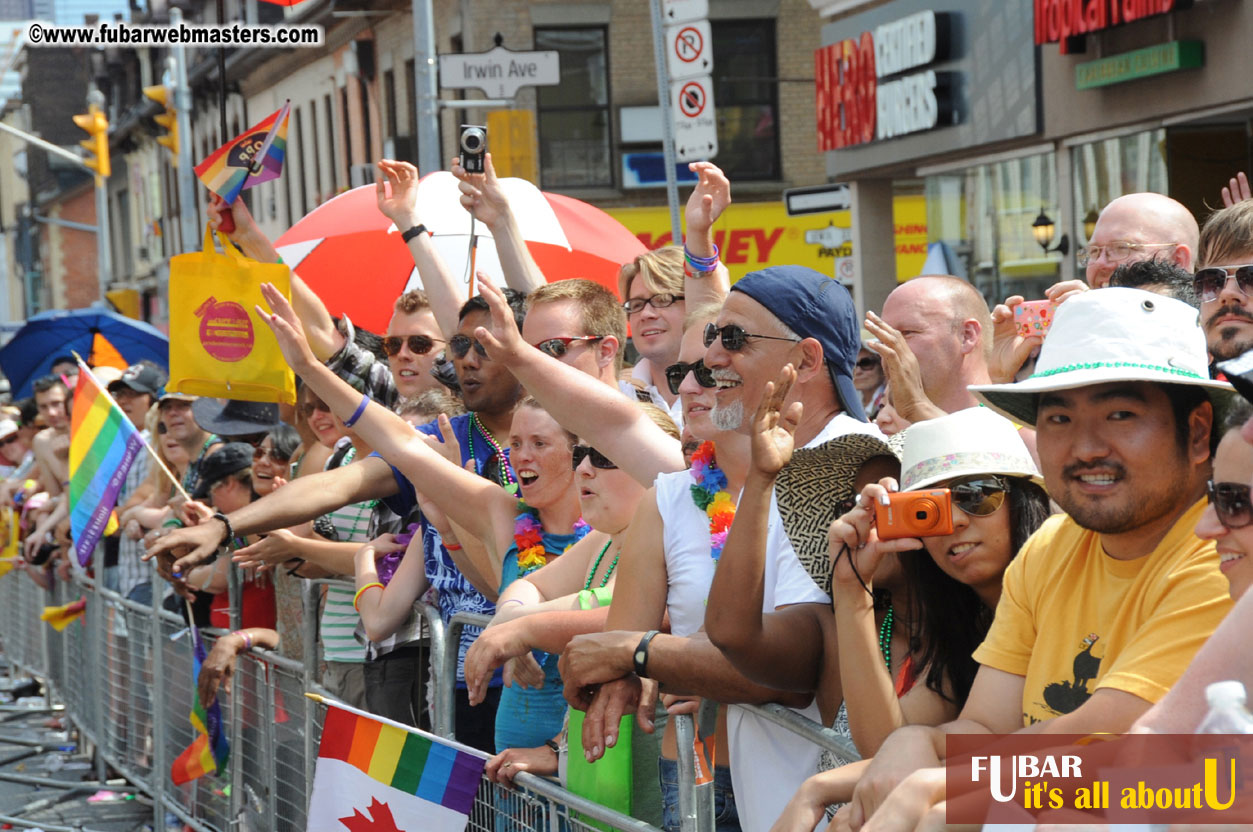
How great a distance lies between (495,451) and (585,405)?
113cm

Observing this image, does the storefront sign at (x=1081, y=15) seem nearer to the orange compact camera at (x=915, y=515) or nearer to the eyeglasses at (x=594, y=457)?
the eyeglasses at (x=594, y=457)

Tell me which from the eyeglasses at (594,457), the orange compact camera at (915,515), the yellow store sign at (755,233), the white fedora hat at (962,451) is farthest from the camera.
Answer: the yellow store sign at (755,233)

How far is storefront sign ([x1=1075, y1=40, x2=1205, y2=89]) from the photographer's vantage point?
41.8 ft

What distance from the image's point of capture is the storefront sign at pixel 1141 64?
501 inches

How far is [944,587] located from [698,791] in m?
0.64

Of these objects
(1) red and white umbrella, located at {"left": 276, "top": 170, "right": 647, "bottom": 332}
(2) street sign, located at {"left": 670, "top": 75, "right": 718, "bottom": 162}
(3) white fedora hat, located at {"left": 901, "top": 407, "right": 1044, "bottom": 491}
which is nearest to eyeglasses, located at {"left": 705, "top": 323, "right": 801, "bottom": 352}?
(3) white fedora hat, located at {"left": 901, "top": 407, "right": 1044, "bottom": 491}

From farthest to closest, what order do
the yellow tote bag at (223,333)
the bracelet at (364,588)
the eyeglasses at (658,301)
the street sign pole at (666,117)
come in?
the street sign pole at (666,117), the yellow tote bag at (223,333), the eyeglasses at (658,301), the bracelet at (364,588)

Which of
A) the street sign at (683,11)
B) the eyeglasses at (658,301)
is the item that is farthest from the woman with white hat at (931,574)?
the street sign at (683,11)

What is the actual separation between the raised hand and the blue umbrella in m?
8.31

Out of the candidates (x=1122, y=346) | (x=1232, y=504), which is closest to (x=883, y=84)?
(x=1122, y=346)

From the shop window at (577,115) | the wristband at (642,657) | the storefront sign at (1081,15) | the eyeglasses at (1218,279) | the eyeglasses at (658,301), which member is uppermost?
the shop window at (577,115)

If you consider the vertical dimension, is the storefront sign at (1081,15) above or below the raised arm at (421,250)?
above

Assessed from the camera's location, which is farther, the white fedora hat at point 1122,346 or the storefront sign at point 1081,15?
the storefront sign at point 1081,15

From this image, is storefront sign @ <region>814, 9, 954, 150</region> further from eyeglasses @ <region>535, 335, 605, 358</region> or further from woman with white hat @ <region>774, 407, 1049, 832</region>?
woman with white hat @ <region>774, 407, 1049, 832</region>
